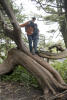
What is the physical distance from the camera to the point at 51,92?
5.42 m

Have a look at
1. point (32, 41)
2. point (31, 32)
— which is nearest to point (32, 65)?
point (32, 41)

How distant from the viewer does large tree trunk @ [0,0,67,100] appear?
18.3 ft

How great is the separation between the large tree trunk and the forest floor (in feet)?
1.57

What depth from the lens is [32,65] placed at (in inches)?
243

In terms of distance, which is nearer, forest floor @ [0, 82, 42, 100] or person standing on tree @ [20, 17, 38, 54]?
forest floor @ [0, 82, 42, 100]

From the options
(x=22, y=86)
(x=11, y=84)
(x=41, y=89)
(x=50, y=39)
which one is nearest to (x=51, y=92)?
(x=41, y=89)

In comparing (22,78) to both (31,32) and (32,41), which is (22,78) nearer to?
(32,41)

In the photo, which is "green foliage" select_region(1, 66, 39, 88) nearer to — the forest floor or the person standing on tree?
the forest floor

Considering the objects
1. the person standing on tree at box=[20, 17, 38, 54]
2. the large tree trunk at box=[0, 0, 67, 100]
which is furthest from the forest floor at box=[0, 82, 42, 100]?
the person standing on tree at box=[20, 17, 38, 54]

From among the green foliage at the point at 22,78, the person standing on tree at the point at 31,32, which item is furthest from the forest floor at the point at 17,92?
the person standing on tree at the point at 31,32

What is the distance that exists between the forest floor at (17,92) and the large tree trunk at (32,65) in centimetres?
48

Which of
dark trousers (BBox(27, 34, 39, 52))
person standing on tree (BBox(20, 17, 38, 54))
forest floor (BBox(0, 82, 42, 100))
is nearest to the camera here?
forest floor (BBox(0, 82, 42, 100))

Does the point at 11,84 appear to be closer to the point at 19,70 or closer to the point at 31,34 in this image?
the point at 19,70

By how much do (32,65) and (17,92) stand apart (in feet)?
4.18
